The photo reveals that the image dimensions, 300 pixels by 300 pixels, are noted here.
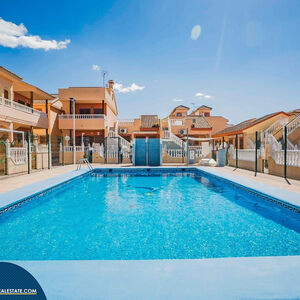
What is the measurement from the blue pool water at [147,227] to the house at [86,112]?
50.2 feet

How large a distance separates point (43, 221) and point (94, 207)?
71.4 inches

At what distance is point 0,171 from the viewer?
1244cm

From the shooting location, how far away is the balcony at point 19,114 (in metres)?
15.9

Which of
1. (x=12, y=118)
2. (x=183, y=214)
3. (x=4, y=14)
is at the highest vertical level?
(x=4, y=14)

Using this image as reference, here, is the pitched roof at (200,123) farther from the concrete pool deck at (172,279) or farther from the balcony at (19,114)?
the concrete pool deck at (172,279)

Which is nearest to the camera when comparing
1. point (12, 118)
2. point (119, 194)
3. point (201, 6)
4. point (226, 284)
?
point (226, 284)

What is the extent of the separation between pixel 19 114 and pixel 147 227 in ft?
55.1

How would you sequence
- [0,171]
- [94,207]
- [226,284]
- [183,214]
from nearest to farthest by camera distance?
[226,284] → [183,214] → [94,207] → [0,171]

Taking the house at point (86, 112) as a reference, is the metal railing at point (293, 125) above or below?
below

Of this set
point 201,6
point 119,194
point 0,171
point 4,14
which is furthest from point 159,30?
point 0,171

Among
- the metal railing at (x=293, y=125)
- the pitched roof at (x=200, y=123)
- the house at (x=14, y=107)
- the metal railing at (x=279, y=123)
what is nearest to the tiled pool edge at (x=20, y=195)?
the house at (x=14, y=107)

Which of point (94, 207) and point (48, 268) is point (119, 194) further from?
point (48, 268)

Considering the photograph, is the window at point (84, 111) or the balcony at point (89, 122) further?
the window at point (84, 111)

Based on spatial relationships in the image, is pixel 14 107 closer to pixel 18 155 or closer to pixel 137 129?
pixel 18 155
